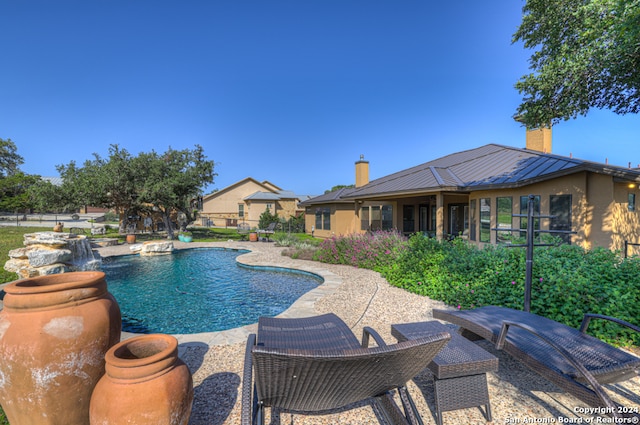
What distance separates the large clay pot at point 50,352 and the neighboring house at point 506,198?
451 cm

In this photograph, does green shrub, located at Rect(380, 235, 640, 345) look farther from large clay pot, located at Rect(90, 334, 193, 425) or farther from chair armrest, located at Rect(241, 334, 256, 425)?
large clay pot, located at Rect(90, 334, 193, 425)

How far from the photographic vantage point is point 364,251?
9.16 meters

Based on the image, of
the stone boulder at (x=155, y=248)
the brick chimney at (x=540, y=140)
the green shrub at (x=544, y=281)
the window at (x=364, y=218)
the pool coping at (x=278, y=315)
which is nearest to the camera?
the green shrub at (x=544, y=281)

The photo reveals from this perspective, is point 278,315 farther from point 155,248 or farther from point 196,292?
point 155,248

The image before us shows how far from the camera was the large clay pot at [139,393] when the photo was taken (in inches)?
66.4

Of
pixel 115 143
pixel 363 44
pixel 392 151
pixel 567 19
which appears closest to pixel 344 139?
pixel 392 151

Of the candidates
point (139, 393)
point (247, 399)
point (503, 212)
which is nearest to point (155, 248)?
point (139, 393)

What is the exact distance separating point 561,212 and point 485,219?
2607 millimetres

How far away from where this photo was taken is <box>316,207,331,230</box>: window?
20.2 m

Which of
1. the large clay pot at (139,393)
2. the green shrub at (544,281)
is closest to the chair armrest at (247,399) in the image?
the large clay pot at (139,393)

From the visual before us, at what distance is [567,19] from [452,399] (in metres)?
10.1

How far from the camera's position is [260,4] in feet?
35.8

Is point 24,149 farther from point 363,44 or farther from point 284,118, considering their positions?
point 363,44

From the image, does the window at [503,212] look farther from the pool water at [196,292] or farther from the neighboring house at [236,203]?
the neighboring house at [236,203]
